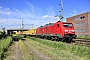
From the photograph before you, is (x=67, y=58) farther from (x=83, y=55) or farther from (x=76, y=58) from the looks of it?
(x=83, y=55)

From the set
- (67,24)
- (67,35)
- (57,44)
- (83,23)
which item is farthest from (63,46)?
(83,23)

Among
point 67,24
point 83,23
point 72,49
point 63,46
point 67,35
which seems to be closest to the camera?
point 72,49

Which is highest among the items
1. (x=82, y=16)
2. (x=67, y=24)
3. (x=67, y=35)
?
(x=82, y=16)

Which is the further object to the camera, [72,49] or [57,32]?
[57,32]

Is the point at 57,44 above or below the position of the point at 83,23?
below

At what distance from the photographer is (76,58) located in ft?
40.9

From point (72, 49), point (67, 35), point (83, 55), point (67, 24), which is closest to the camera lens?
point (83, 55)

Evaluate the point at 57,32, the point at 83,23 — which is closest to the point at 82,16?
the point at 83,23

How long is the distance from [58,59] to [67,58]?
0.75 m

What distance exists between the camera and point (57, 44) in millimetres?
19234

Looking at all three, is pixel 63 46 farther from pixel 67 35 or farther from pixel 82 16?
pixel 82 16

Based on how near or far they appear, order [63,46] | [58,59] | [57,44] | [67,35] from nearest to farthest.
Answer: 1. [58,59]
2. [63,46]
3. [57,44]
4. [67,35]

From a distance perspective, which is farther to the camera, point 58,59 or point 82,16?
point 82,16

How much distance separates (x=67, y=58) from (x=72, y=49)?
3011 mm
